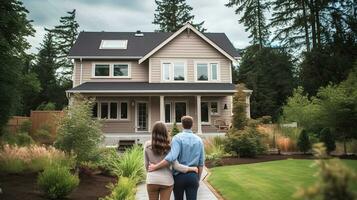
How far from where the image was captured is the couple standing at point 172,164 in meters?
5.37

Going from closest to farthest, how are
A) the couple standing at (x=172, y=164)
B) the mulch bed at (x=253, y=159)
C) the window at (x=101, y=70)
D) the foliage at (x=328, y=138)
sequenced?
the couple standing at (x=172, y=164) → the mulch bed at (x=253, y=159) → the foliage at (x=328, y=138) → the window at (x=101, y=70)

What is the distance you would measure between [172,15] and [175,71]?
28.7 meters

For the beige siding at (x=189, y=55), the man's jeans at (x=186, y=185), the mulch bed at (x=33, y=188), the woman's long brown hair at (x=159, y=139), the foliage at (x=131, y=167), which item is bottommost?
the mulch bed at (x=33, y=188)

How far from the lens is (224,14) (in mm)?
46188

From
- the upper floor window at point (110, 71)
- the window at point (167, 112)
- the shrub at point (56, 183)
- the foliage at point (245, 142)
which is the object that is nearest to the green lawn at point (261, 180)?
the foliage at point (245, 142)

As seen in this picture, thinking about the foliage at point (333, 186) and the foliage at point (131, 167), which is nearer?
the foliage at point (333, 186)

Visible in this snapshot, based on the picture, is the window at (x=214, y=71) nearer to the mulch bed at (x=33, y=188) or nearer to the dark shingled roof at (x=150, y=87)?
the dark shingled roof at (x=150, y=87)

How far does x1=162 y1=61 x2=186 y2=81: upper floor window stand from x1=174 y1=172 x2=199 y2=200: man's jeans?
20.9 meters

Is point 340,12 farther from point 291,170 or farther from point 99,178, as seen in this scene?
point 99,178

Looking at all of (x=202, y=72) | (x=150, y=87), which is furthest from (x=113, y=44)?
(x=202, y=72)

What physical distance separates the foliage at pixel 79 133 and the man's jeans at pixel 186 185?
20.0ft

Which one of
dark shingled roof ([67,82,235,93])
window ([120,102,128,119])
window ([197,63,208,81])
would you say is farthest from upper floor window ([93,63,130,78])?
A: window ([197,63,208,81])

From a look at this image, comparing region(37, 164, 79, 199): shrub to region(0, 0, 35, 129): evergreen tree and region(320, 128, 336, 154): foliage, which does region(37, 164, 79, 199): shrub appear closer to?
region(0, 0, 35, 129): evergreen tree

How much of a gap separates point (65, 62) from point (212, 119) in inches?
1319
